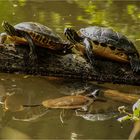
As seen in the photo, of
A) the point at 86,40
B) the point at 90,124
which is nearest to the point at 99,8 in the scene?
the point at 86,40

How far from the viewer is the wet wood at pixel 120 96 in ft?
16.9

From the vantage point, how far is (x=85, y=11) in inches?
450

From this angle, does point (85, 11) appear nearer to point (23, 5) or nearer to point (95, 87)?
point (23, 5)

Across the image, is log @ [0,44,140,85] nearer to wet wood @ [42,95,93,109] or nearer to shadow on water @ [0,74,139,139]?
shadow on water @ [0,74,139,139]

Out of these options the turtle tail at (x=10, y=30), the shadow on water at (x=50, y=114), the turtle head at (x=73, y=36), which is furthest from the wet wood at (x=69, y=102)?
the turtle tail at (x=10, y=30)

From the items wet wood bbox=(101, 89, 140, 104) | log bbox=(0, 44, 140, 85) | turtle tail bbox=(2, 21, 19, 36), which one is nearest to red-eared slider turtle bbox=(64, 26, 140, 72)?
log bbox=(0, 44, 140, 85)

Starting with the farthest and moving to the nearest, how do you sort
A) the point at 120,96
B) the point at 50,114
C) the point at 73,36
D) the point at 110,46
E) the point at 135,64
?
the point at 73,36 → the point at 110,46 → the point at 135,64 → the point at 120,96 → the point at 50,114

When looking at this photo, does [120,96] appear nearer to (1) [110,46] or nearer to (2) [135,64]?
(2) [135,64]

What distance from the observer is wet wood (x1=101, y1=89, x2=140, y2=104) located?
5.14m

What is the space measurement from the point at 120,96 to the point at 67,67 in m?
0.90

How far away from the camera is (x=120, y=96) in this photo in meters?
5.25

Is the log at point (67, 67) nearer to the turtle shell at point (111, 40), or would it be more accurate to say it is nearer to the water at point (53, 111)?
the water at point (53, 111)

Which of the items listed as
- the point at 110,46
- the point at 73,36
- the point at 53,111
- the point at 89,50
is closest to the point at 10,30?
the point at 73,36

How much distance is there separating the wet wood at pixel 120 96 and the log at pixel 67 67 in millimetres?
338
